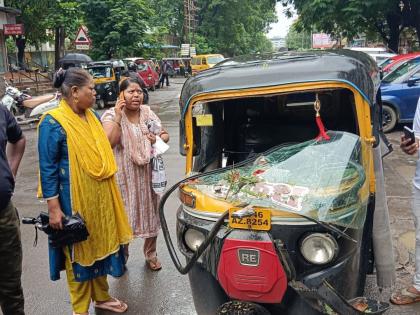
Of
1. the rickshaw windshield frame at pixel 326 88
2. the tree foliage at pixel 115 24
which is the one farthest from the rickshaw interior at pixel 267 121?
the tree foliage at pixel 115 24

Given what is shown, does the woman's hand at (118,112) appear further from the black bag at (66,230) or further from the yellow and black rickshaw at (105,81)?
the yellow and black rickshaw at (105,81)

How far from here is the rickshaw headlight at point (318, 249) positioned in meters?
2.42

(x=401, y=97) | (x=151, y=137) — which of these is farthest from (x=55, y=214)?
(x=401, y=97)

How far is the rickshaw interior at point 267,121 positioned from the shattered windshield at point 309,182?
1.12 meters

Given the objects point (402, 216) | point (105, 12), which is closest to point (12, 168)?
point (402, 216)

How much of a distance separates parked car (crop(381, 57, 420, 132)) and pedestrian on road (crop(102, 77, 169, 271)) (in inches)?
293

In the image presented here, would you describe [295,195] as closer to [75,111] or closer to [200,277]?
[200,277]

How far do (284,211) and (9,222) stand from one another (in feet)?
6.05

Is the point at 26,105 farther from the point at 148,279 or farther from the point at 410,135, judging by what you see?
the point at 410,135

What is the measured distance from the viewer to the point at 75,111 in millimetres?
3217

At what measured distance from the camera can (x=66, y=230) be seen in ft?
10.1

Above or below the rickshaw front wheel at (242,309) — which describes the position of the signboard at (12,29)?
above

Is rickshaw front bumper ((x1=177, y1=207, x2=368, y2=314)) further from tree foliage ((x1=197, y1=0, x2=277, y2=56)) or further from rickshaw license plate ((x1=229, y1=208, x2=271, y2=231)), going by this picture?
tree foliage ((x1=197, y1=0, x2=277, y2=56))

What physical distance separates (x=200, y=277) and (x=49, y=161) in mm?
1260
